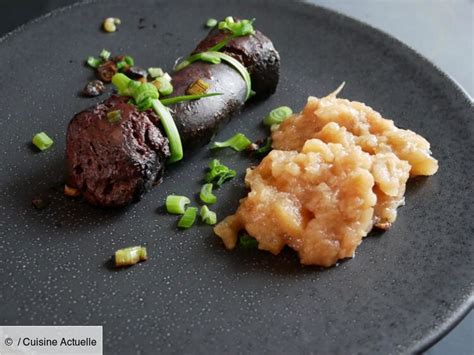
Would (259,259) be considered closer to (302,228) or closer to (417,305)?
(302,228)

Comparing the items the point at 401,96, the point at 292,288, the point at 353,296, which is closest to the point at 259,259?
the point at 292,288

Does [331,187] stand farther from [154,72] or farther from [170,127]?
[154,72]

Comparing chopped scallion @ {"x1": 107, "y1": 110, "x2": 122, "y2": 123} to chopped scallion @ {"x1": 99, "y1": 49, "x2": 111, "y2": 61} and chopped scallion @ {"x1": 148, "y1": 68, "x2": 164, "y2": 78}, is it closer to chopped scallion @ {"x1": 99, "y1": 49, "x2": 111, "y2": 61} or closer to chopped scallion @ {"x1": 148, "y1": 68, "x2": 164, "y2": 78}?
chopped scallion @ {"x1": 148, "y1": 68, "x2": 164, "y2": 78}

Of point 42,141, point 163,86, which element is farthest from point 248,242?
point 42,141

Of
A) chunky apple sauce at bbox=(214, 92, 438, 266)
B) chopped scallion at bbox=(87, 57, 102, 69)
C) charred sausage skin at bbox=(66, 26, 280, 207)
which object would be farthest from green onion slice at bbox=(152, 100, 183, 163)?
chopped scallion at bbox=(87, 57, 102, 69)

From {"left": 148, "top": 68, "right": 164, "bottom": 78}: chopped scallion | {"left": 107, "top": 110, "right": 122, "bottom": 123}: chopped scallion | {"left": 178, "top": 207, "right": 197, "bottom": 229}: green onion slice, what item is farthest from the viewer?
{"left": 148, "top": 68, "right": 164, "bottom": 78}: chopped scallion

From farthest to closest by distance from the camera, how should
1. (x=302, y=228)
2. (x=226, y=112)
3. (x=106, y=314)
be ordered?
(x=226, y=112)
(x=302, y=228)
(x=106, y=314)
